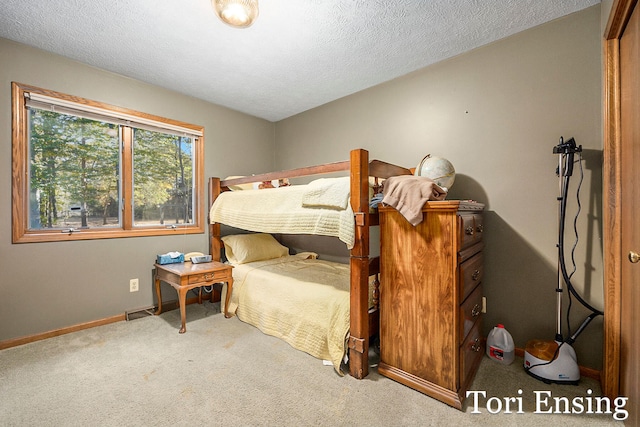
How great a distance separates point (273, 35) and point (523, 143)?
1.99 meters

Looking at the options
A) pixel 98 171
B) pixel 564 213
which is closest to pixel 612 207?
pixel 564 213

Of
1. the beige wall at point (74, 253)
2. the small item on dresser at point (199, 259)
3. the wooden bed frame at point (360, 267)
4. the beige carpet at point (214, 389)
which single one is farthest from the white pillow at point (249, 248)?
the wooden bed frame at point (360, 267)

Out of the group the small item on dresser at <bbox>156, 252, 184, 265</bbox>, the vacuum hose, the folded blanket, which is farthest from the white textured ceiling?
the small item on dresser at <bbox>156, 252, 184, 265</bbox>

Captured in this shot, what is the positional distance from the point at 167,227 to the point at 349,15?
8.53 ft

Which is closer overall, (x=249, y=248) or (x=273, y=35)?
(x=273, y=35)

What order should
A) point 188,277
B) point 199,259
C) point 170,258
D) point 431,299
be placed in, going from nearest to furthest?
point 431,299, point 188,277, point 170,258, point 199,259

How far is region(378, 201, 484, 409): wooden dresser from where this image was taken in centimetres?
151

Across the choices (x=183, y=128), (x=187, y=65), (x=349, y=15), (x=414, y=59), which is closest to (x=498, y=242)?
(x=414, y=59)

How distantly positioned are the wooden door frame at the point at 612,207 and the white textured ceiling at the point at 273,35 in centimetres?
43

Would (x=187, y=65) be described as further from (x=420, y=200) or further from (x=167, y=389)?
(x=167, y=389)

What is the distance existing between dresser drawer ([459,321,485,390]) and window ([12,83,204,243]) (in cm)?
280

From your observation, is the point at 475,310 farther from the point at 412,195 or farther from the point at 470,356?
the point at 412,195

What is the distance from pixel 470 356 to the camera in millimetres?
1750

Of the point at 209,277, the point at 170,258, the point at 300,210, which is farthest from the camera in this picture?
the point at 170,258
